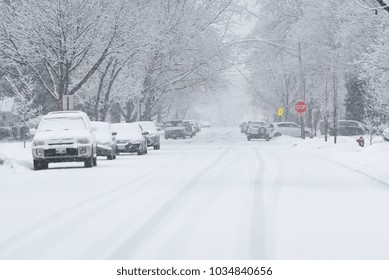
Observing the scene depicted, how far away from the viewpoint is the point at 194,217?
11703mm

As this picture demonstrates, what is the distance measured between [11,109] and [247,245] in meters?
91.0

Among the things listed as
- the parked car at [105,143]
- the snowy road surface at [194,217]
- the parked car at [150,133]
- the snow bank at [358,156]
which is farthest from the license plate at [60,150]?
the parked car at [150,133]

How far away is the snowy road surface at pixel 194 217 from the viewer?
28.8 ft

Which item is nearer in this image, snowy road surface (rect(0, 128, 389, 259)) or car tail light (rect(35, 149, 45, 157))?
snowy road surface (rect(0, 128, 389, 259))

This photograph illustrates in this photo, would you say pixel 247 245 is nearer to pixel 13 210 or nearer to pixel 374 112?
pixel 13 210

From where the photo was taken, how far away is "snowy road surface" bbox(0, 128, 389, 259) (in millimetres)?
8789

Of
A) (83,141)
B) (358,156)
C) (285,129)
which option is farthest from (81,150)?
(285,129)

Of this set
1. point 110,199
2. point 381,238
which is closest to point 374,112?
point 110,199

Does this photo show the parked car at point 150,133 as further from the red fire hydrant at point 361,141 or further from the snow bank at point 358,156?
the red fire hydrant at point 361,141

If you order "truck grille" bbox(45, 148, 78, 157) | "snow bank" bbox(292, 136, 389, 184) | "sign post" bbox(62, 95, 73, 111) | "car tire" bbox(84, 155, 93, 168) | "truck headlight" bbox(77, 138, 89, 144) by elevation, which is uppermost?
"sign post" bbox(62, 95, 73, 111)

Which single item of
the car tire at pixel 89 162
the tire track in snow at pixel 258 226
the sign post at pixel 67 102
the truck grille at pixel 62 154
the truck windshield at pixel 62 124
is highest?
the sign post at pixel 67 102

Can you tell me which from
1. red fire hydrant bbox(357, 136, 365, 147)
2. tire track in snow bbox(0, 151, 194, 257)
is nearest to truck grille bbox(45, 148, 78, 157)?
tire track in snow bbox(0, 151, 194, 257)

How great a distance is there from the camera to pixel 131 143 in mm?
35531

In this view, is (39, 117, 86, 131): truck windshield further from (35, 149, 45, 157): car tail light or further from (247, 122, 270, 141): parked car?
(247, 122, 270, 141): parked car
